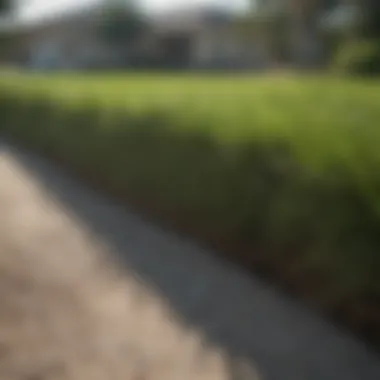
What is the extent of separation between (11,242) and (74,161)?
4.98m

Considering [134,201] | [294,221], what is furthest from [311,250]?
[134,201]

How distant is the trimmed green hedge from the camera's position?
6.24m

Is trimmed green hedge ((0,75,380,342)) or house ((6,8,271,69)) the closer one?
trimmed green hedge ((0,75,380,342))

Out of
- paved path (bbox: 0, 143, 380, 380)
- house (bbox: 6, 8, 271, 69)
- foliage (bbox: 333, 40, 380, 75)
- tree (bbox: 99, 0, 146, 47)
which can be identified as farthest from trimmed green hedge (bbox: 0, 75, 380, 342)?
house (bbox: 6, 8, 271, 69)

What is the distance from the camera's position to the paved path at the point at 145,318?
5320 mm

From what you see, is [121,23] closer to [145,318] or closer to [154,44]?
[154,44]

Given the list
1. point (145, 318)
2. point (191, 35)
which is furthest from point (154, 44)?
point (145, 318)

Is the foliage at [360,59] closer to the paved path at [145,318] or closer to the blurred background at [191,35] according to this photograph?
the blurred background at [191,35]

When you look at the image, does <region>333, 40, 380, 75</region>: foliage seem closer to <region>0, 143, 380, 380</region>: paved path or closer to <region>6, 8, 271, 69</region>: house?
<region>6, 8, 271, 69</region>: house

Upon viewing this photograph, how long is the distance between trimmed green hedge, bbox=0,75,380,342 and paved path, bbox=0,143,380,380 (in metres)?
0.36

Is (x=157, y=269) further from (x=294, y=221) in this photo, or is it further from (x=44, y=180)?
(x=44, y=180)

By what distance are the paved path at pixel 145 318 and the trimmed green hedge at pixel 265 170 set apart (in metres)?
0.36

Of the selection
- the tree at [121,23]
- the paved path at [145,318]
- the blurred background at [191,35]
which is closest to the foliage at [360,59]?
the blurred background at [191,35]

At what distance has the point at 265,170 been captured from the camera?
24.8 ft
